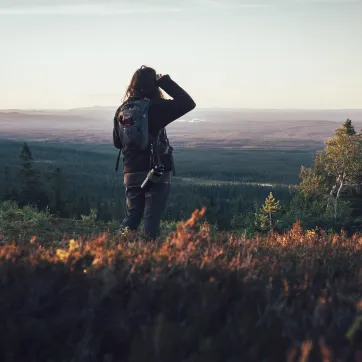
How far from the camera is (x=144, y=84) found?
745 centimetres

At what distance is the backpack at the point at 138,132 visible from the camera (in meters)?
7.27

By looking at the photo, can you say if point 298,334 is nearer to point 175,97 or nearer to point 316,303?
point 316,303

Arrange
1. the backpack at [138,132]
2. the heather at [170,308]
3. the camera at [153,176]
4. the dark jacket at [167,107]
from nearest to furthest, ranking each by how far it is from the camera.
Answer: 1. the heather at [170,308]
2. the backpack at [138,132]
3. the dark jacket at [167,107]
4. the camera at [153,176]

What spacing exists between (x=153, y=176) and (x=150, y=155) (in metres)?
0.31

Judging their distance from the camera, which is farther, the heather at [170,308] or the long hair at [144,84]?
the long hair at [144,84]

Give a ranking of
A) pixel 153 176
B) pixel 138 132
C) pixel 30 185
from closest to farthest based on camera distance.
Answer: pixel 138 132, pixel 153 176, pixel 30 185

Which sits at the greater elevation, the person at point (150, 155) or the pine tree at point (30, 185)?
the person at point (150, 155)

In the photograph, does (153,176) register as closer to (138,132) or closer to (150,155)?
(150,155)

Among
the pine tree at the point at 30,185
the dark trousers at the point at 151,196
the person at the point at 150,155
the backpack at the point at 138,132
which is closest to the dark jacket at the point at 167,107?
the person at the point at 150,155

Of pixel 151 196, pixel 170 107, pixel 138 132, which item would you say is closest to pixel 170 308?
pixel 138 132

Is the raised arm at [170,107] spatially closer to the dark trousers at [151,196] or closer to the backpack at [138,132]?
the backpack at [138,132]

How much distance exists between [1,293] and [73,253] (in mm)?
867

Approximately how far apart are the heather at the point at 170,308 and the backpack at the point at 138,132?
2.98m

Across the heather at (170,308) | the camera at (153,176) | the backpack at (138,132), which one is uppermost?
the backpack at (138,132)
